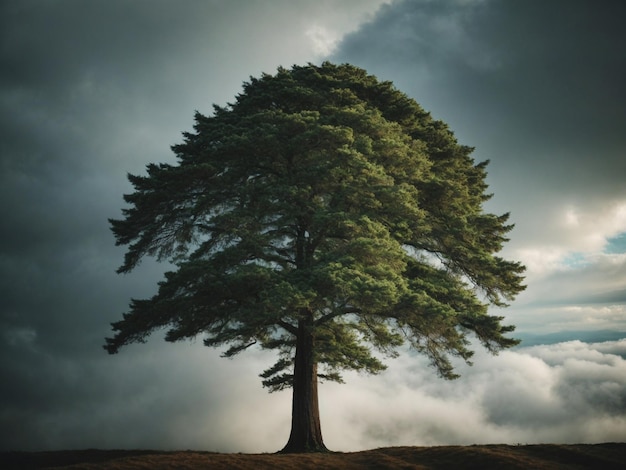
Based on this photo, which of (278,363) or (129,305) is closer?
(129,305)

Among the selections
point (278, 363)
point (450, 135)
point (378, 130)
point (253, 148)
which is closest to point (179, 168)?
point (253, 148)

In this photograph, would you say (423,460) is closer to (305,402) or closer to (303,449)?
(303,449)

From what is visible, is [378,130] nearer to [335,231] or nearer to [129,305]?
[335,231]

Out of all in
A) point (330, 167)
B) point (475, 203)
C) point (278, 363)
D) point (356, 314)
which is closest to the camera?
point (330, 167)

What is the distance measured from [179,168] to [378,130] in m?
7.53

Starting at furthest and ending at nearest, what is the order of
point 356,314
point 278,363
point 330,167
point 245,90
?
point 245,90, point 278,363, point 356,314, point 330,167

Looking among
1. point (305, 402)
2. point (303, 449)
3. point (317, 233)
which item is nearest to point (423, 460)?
point (303, 449)

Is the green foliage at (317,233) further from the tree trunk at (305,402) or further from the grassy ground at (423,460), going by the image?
the grassy ground at (423,460)

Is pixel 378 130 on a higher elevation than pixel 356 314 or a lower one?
higher

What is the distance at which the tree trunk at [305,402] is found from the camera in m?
16.2

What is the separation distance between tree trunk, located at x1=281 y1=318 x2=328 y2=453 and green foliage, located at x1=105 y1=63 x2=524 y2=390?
420mm

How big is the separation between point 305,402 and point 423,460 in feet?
16.5

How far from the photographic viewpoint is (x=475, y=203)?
22.1m

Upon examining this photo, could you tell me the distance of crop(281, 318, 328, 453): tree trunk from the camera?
637 inches
